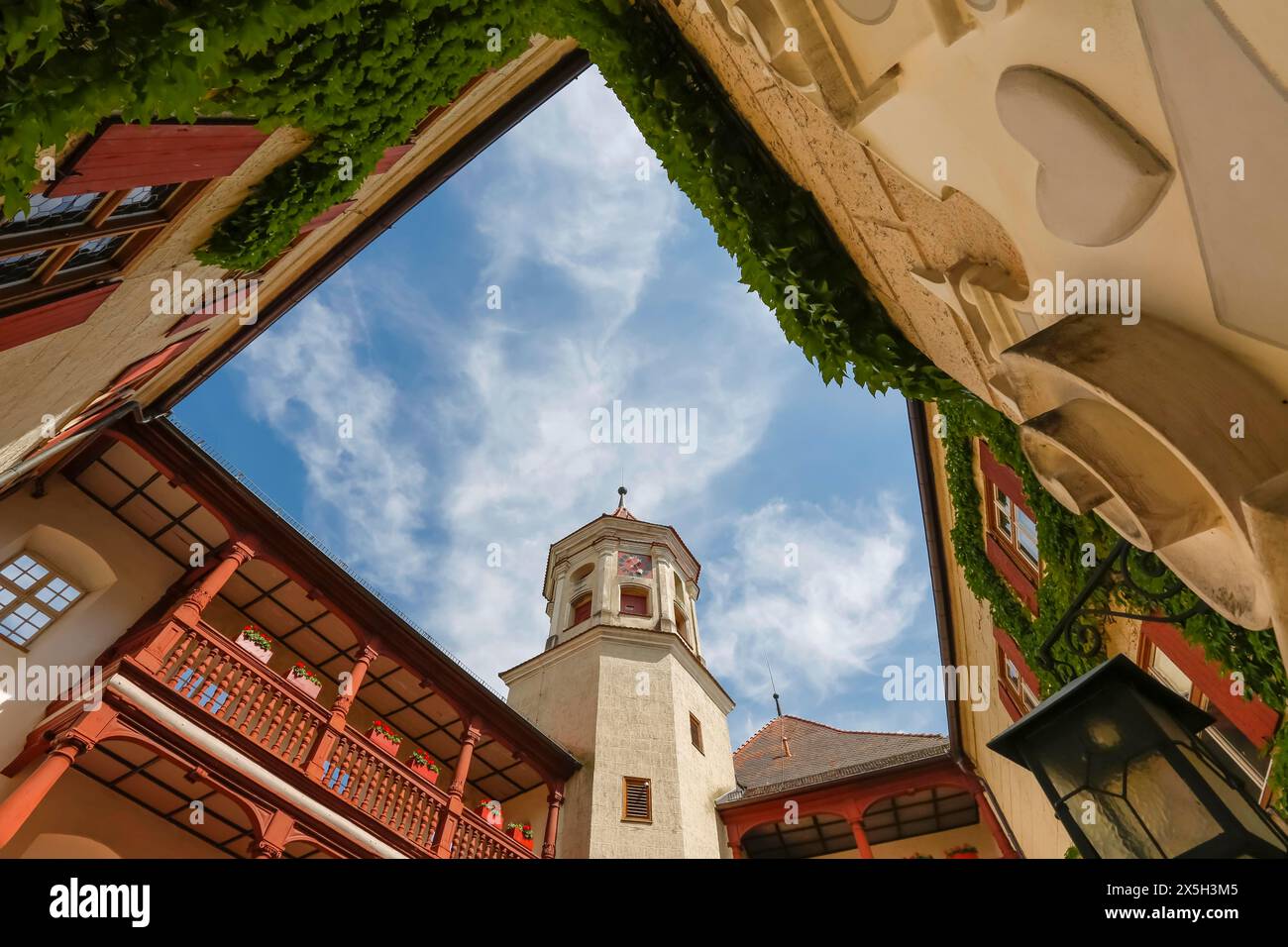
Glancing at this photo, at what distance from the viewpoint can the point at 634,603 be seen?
22.8m

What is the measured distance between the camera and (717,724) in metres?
21.0

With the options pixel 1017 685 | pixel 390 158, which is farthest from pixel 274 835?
pixel 1017 685

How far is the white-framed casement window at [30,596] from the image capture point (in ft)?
34.8

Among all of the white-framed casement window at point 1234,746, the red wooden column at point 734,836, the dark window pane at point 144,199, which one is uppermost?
the dark window pane at point 144,199

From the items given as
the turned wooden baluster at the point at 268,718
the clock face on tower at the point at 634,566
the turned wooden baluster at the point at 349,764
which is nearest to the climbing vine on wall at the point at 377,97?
the turned wooden baluster at the point at 268,718

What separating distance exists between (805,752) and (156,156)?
23.2 metres

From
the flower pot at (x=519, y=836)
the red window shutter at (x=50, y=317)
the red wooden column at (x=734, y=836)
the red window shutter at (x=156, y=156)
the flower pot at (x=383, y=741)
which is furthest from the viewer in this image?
the red wooden column at (x=734, y=836)

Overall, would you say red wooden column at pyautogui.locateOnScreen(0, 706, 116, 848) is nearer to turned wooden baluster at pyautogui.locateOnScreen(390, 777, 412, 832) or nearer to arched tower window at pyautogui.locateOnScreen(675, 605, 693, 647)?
turned wooden baluster at pyautogui.locateOnScreen(390, 777, 412, 832)

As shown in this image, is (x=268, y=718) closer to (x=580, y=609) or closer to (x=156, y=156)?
(x=156, y=156)

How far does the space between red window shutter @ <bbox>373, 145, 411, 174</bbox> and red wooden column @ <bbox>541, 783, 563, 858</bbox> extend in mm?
12626

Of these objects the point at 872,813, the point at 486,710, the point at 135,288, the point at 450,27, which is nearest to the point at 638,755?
the point at 486,710

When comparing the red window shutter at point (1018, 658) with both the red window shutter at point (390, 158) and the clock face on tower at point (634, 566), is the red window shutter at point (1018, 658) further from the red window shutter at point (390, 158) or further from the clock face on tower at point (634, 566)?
the clock face on tower at point (634, 566)

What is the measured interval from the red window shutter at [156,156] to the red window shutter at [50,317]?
4.24 feet
